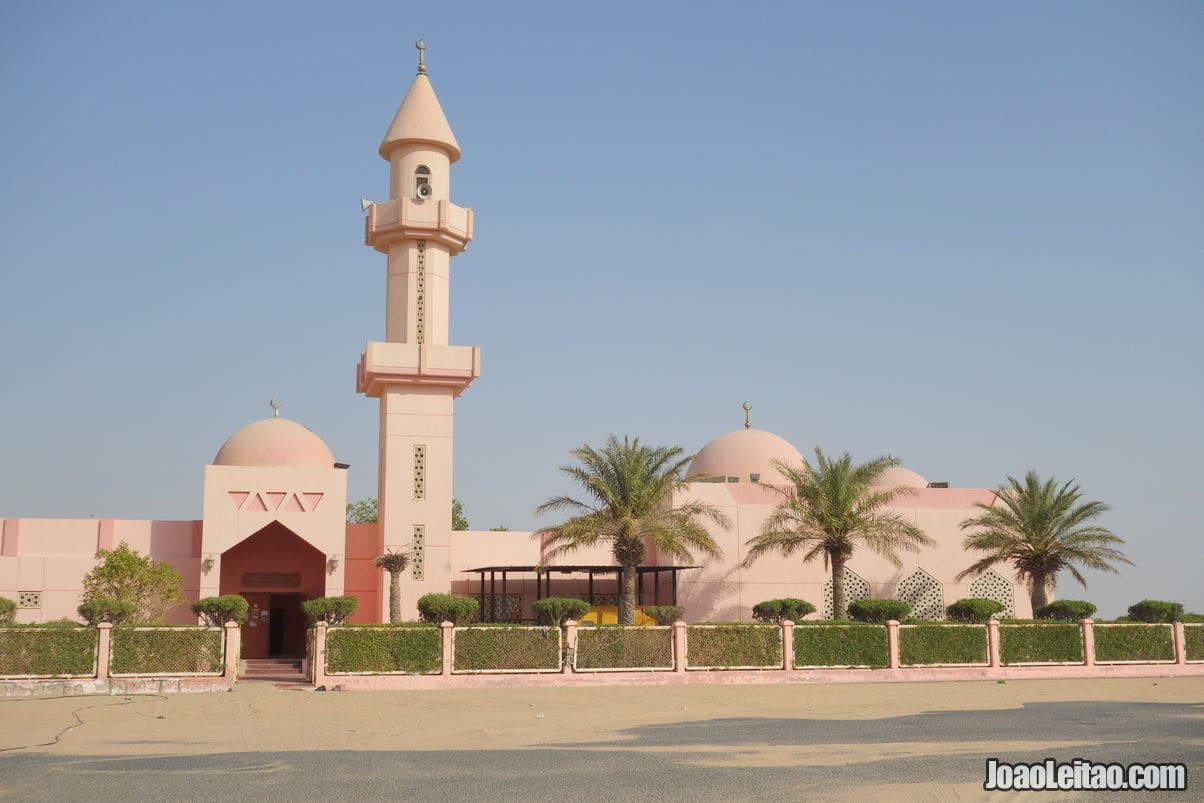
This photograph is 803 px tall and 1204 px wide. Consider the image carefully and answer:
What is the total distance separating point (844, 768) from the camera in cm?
1187

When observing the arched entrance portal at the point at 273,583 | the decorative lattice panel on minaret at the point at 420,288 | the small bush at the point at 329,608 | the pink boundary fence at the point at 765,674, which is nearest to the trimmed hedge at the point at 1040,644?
the pink boundary fence at the point at 765,674

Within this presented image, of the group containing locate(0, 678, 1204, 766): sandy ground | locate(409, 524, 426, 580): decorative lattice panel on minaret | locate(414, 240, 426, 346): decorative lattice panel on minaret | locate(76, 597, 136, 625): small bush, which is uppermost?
locate(414, 240, 426, 346): decorative lattice panel on minaret

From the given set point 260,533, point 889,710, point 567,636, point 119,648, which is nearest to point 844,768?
point 889,710

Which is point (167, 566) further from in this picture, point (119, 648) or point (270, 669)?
point (119, 648)

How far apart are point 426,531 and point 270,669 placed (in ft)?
17.7

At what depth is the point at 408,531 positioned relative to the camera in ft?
105

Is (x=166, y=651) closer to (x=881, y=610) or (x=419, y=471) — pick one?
(x=419, y=471)

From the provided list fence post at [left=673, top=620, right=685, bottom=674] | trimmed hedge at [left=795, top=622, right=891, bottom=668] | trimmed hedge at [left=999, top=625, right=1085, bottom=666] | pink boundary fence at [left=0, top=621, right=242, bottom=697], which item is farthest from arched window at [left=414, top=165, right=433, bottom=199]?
trimmed hedge at [left=999, top=625, right=1085, bottom=666]

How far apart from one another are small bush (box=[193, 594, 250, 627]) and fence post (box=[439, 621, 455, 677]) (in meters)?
5.24

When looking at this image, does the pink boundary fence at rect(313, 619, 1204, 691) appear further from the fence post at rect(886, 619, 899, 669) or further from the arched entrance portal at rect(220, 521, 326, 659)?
the arched entrance portal at rect(220, 521, 326, 659)

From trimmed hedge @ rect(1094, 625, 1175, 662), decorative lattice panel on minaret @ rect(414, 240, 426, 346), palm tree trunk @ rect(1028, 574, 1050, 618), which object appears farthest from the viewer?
decorative lattice panel on minaret @ rect(414, 240, 426, 346)

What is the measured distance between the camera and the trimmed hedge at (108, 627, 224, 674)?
22891mm

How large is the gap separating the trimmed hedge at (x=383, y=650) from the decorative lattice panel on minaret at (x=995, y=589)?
1837cm

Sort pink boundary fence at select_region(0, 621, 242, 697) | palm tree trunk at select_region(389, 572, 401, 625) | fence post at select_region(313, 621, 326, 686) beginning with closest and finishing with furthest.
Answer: pink boundary fence at select_region(0, 621, 242, 697), fence post at select_region(313, 621, 326, 686), palm tree trunk at select_region(389, 572, 401, 625)
